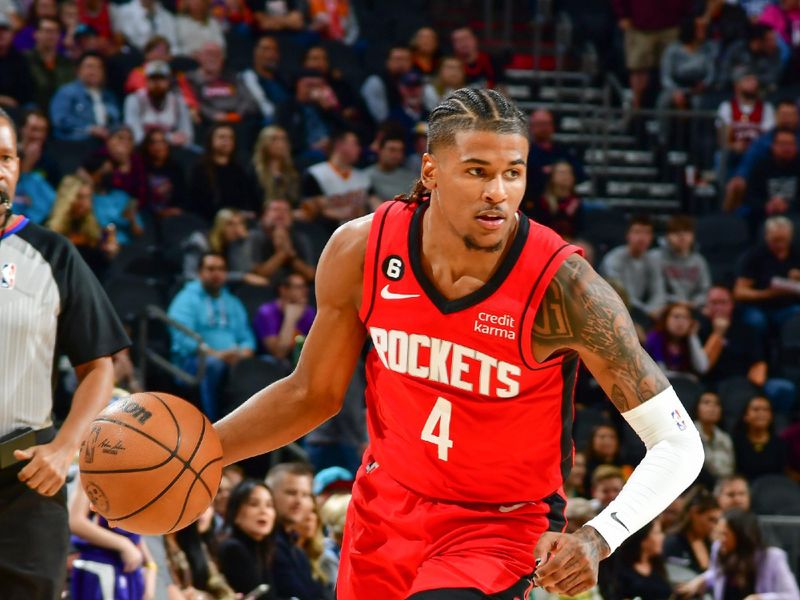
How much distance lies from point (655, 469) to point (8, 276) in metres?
2.11

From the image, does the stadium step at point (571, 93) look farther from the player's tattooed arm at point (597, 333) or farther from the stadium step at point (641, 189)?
the player's tattooed arm at point (597, 333)

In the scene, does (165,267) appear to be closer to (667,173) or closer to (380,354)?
(667,173)

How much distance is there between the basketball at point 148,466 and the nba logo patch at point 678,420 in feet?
3.99

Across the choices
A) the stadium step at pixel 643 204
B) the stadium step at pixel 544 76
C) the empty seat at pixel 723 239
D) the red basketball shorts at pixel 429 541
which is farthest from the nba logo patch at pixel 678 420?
the stadium step at pixel 544 76

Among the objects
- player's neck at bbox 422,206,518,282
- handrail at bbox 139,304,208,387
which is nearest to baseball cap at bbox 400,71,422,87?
handrail at bbox 139,304,208,387

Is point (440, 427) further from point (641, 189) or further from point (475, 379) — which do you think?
point (641, 189)

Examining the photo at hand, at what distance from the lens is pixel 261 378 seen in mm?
9453

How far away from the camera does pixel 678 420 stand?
3.58m

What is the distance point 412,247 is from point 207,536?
12.5ft

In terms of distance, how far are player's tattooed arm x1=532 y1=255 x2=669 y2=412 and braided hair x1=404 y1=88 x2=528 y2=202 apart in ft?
1.28

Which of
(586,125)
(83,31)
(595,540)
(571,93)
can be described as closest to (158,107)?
(83,31)

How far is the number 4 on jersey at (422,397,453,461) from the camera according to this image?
371 centimetres

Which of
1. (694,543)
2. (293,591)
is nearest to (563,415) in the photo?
(293,591)

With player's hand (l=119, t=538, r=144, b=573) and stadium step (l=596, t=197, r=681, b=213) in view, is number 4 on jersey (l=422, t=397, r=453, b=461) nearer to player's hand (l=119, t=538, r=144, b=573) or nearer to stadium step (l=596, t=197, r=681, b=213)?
player's hand (l=119, t=538, r=144, b=573)
